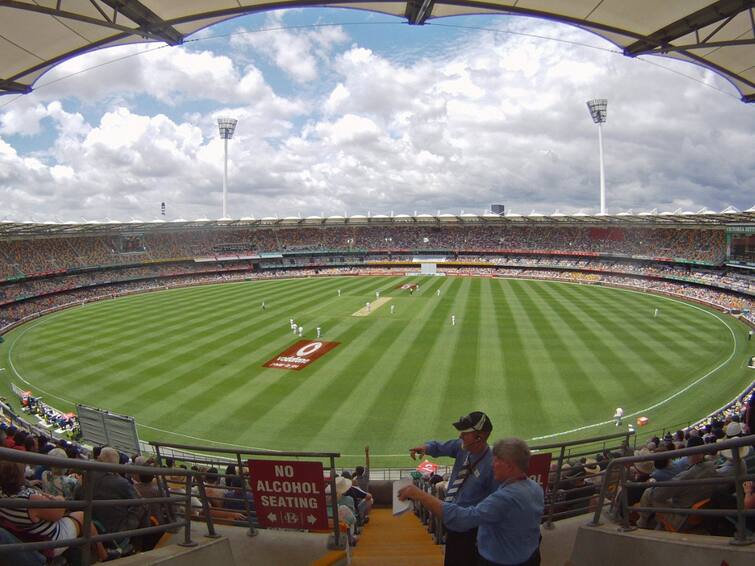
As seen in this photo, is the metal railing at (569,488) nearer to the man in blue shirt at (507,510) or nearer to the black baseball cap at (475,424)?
the black baseball cap at (475,424)

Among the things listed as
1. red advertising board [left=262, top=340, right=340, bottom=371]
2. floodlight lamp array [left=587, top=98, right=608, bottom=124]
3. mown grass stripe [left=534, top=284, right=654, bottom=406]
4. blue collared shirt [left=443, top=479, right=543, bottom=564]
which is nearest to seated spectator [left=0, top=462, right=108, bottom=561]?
blue collared shirt [left=443, top=479, right=543, bottom=564]

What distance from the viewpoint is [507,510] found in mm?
3055

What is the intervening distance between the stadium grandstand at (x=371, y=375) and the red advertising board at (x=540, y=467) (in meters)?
0.03

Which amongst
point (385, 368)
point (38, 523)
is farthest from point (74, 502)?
point (385, 368)

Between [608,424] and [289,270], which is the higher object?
[289,270]

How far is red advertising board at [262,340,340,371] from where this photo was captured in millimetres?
26203

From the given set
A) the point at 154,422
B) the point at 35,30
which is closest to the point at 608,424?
the point at 154,422

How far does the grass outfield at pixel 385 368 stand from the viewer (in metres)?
18.9

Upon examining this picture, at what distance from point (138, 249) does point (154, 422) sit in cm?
5492

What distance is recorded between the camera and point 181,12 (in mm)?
7305

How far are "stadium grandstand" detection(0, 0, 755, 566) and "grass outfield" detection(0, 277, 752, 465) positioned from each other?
7.7 inches

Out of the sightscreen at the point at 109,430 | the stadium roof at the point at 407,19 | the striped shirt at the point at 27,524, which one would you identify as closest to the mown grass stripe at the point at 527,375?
the sightscreen at the point at 109,430

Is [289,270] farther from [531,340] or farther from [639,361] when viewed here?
[639,361]

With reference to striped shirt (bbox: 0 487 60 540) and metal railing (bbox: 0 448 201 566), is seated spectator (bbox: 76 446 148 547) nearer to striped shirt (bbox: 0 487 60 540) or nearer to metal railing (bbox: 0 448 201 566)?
metal railing (bbox: 0 448 201 566)
